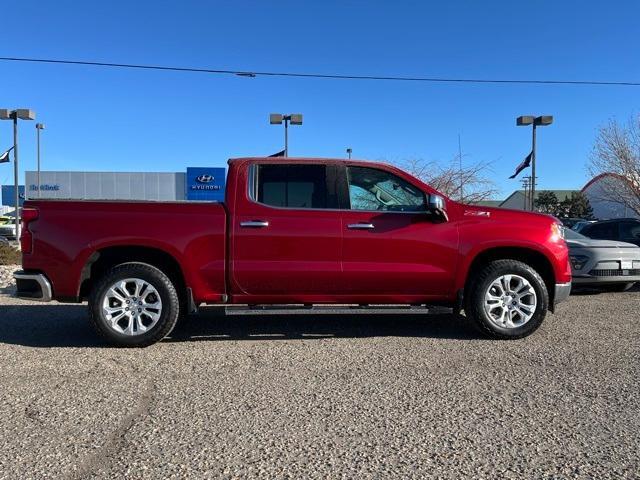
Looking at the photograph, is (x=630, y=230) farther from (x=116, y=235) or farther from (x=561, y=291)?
(x=116, y=235)

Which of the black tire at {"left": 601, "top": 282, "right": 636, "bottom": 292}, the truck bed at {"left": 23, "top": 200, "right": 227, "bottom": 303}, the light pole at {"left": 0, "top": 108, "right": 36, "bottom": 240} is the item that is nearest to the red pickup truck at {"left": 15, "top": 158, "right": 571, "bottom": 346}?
the truck bed at {"left": 23, "top": 200, "right": 227, "bottom": 303}

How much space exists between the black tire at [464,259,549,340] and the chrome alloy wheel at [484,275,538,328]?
3cm

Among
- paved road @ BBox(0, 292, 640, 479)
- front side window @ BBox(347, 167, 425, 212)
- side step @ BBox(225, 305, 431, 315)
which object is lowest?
paved road @ BBox(0, 292, 640, 479)

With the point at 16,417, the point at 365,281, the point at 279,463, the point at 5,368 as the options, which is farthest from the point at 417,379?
the point at 5,368

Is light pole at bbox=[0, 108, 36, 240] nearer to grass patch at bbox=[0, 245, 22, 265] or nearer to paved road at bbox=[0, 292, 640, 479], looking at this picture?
grass patch at bbox=[0, 245, 22, 265]

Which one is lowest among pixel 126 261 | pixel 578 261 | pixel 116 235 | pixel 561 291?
pixel 561 291

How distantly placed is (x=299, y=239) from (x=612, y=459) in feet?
11.3

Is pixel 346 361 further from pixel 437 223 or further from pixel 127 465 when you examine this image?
pixel 127 465

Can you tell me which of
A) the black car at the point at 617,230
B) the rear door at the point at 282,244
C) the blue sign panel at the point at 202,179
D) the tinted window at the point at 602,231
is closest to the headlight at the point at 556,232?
the rear door at the point at 282,244

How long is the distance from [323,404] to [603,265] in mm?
6749

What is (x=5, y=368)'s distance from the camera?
4988mm

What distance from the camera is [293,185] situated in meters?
5.95

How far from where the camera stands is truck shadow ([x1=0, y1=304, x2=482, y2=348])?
6133mm

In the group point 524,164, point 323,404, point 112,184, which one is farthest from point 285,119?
point 112,184
